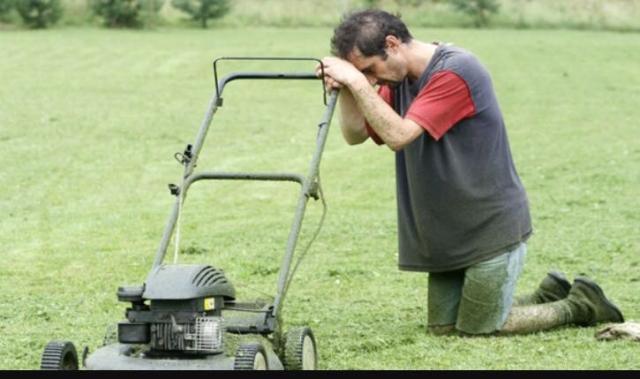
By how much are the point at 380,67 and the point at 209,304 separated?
4.09 feet

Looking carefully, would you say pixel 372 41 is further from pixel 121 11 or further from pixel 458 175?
pixel 121 11

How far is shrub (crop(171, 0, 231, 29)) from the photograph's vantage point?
1341 inches

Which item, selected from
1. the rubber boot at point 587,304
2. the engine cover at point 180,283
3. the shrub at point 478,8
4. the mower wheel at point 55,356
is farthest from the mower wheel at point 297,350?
the shrub at point 478,8

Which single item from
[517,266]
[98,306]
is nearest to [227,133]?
[98,306]

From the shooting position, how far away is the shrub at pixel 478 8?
35.7 metres

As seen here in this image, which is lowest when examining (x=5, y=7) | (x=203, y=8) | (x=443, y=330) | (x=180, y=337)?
(x=203, y=8)

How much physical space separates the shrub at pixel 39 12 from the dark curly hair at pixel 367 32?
28292 millimetres

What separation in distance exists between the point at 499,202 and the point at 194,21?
99.4ft

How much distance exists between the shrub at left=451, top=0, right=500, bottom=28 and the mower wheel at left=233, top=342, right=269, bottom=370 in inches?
1281

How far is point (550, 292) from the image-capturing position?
17.6ft

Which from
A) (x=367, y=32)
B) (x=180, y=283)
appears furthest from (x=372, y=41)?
(x=180, y=283)

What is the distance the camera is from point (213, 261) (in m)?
7.15

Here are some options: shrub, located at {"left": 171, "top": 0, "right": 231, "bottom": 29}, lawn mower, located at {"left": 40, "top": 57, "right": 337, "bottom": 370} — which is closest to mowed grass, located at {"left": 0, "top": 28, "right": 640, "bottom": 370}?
lawn mower, located at {"left": 40, "top": 57, "right": 337, "bottom": 370}
